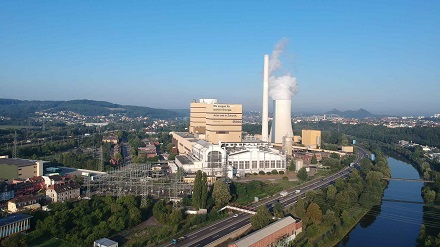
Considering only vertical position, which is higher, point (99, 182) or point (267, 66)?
point (267, 66)

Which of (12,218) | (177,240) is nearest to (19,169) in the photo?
(12,218)

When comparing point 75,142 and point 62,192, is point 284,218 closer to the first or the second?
point 62,192

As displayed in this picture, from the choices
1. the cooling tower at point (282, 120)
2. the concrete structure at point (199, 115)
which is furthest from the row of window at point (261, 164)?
the concrete structure at point (199, 115)

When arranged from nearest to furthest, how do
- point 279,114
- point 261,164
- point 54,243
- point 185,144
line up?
1. point 54,243
2. point 261,164
3. point 185,144
4. point 279,114

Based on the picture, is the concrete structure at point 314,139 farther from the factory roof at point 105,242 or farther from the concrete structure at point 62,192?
the factory roof at point 105,242

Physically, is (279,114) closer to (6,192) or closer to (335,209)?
(335,209)

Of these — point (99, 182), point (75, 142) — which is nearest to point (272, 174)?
point (99, 182)
